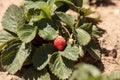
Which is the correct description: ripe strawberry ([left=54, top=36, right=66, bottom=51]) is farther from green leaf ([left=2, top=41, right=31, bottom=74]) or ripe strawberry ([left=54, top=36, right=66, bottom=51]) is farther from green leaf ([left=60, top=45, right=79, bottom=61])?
green leaf ([left=2, top=41, right=31, bottom=74])

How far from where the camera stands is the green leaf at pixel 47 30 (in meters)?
2.60

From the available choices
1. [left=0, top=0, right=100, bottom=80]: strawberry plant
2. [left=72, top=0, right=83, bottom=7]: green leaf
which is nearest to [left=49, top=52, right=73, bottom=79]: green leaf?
[left=0, top=0, right=100, bottom=80]: strawberry plant

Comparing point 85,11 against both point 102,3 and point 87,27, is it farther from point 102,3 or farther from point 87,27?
point 102,3

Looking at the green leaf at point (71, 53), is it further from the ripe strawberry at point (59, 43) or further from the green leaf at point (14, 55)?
the green leaf at point (14, 55)

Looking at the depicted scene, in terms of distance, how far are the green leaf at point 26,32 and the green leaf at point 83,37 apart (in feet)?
1.10

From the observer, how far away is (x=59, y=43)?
2648mm

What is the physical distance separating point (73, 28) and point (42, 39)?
25 cm

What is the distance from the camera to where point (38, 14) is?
272 cm

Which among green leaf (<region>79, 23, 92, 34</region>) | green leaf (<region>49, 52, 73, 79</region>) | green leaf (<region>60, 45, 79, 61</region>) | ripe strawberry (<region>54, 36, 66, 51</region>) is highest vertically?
green leaf (<region>79, 23, 92, 34</region>)

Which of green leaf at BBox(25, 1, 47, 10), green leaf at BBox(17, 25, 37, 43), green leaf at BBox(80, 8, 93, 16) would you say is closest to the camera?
green leaf at BBox(17, 25, 37, 43)

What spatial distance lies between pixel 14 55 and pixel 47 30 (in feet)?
1.03

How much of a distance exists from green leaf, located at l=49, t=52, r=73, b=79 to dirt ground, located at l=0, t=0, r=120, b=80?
13.0 inches

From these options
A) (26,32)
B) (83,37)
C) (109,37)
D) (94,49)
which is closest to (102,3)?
(109,37)

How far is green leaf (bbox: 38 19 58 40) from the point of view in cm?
260
